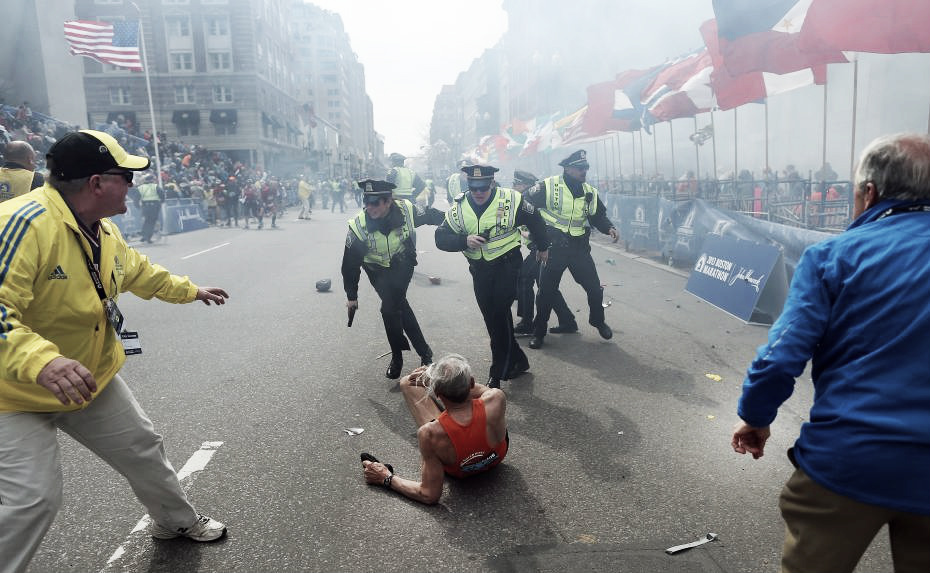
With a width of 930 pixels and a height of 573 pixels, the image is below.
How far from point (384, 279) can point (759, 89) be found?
9363 mm

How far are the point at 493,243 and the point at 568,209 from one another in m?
1.72

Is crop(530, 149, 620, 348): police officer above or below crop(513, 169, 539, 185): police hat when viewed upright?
below

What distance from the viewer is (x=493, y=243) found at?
518cm

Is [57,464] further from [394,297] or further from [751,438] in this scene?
[394,297]

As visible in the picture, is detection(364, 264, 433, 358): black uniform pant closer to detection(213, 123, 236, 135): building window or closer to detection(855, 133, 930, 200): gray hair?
detection(855, 133, 930, 200): gray hair

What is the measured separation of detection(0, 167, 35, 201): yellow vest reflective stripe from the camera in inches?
274

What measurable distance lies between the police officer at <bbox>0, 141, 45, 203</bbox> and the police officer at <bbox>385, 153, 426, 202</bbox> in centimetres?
623

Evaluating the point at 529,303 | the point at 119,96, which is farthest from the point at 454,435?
the point at 119,96

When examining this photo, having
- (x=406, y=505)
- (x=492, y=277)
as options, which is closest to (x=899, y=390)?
(x=406, y=505)

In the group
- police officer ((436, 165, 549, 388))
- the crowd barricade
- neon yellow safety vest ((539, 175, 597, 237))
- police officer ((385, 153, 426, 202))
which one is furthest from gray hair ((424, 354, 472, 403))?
the crowd barricade

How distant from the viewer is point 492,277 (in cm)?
525

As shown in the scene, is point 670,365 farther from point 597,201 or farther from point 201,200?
point 201,200

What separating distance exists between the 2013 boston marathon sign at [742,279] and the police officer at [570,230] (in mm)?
2116

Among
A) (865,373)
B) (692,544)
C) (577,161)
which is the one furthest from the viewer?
(577,161)
